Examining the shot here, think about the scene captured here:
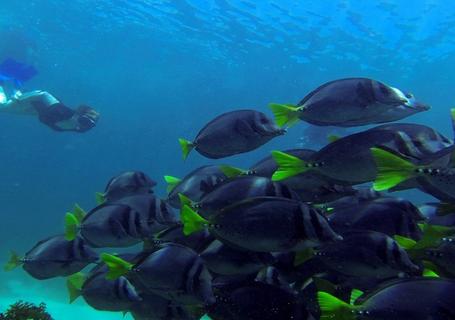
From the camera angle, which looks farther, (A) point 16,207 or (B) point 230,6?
(B) point 230,6

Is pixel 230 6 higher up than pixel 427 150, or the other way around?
pixel 427 150

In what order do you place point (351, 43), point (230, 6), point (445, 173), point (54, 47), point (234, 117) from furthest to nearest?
point (54, 47), point (351, 43), point (230, 6), point (234, 117), point (445, 173)

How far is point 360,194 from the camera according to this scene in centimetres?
432

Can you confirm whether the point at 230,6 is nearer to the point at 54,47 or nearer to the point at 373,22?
the point at 373,22

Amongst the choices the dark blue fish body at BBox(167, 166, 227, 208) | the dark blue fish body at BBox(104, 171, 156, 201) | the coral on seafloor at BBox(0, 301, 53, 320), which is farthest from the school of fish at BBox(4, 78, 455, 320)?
the coral on seafloor at BBox(0, 301, 53, 320)

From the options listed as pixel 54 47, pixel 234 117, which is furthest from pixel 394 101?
pixel 54 47

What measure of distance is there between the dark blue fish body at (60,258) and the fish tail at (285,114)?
2.38 m

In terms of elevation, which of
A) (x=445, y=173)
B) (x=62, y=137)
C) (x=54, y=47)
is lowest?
(x=62, y=137)

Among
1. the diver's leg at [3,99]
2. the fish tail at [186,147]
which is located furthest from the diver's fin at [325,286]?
the diver's leg at [3,99]

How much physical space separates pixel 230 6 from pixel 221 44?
9.20 metres

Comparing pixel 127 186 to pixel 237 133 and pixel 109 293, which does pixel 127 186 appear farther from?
pixel 237 133

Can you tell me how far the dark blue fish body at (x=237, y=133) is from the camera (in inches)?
161

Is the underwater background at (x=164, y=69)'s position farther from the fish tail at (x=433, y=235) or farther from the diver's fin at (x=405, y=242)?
the fish tail at (x=433, y=235)

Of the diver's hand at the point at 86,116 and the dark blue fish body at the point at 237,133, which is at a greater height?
the dark blue fish body at the point at 237,133
